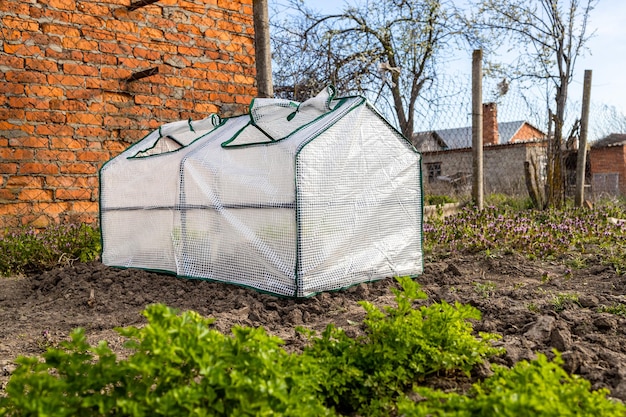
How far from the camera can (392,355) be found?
6.57ft

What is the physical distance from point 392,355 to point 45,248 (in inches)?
175

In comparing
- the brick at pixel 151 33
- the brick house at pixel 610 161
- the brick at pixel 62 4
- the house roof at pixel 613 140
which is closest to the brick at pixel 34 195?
the brick at pixel 62 4

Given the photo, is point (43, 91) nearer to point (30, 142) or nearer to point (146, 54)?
point (30, 142)

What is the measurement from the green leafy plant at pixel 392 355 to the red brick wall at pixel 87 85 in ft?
16.6

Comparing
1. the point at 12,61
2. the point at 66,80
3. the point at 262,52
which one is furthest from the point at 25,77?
the point at 262,52

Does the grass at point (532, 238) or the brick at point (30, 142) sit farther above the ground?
the brick at point (30, 142)

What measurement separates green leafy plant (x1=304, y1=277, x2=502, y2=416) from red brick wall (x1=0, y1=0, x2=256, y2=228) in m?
5.06

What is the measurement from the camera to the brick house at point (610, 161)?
65.7ft

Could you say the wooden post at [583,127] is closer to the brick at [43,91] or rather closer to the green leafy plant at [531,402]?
the brick at [43,91]

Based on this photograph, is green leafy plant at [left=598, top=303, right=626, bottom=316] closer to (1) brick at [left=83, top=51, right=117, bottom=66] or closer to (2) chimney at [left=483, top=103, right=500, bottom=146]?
(1) brick at [left=83, top=51, right=117, bottom=66]

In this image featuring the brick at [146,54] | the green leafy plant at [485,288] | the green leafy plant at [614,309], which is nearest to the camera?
the green leafy plant at [614,309]

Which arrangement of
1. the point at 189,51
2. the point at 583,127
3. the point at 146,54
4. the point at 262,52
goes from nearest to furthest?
the point at 262,52
the point at 146,54
the point at 189,51
the point at 583,127

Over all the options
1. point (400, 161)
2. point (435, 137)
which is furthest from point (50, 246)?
point (435, 137)

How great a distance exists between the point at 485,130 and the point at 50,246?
58.1 ft
